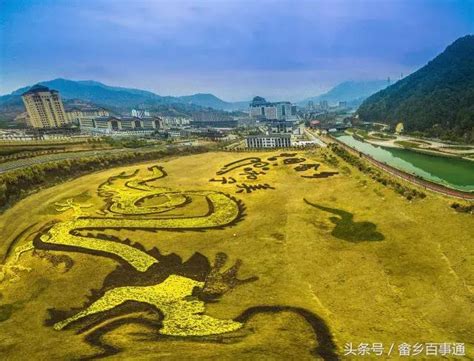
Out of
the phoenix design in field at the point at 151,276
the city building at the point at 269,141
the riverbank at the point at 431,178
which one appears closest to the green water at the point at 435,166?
the riverbank at the point at 431,178

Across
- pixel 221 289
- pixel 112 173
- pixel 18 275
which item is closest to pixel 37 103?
pixel 112 173

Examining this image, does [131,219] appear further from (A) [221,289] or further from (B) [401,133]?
(B) [401,133]

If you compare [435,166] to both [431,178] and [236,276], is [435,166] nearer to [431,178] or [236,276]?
[431,178]

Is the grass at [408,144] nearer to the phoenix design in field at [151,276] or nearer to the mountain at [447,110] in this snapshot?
the mountain at [447,110]

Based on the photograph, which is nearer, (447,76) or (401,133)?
(401,133)

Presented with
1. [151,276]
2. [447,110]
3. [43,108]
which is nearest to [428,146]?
[447,110]

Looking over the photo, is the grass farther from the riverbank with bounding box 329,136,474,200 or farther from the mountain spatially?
the riverbank with bounding box 329,136,474,200
